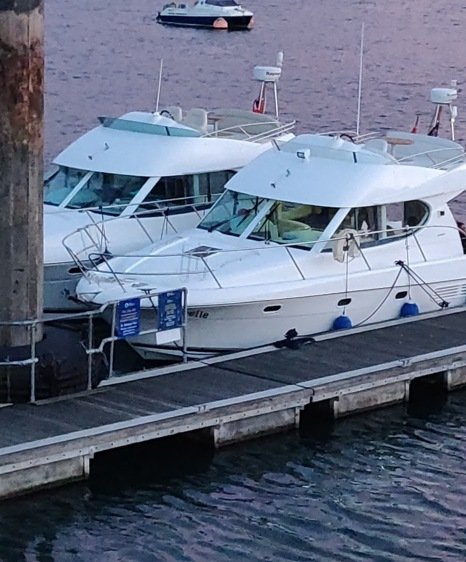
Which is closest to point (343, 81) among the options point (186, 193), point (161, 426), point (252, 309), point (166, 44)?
point (166, 44)

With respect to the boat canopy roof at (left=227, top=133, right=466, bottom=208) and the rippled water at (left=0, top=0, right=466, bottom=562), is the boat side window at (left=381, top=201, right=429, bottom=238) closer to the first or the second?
the boat canopy roof at (left=227, top=133, right=466, bottom=208)

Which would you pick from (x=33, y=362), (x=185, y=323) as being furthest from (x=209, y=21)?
(x=33, y=362)

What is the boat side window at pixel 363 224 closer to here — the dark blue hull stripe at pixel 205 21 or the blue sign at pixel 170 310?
the blue sign at pixel 170 310

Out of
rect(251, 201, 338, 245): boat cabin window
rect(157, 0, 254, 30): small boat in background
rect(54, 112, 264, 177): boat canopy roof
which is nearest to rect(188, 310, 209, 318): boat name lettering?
rect(251, 201, 338, 245): boat cabin window

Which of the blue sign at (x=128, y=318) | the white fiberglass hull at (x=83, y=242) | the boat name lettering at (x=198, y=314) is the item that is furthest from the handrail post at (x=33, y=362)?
the white fiberglass hull at (x=83, y=242)

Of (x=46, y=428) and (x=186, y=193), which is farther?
(x=186, y=193)

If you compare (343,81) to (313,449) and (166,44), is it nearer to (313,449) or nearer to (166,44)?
(166,44)

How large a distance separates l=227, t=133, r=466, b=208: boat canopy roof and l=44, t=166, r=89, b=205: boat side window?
2386 millimetres

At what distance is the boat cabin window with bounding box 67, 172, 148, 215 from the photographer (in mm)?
19750

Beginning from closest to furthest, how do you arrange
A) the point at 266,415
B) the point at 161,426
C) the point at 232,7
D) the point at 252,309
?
1. the point at 161,426
2. the point at 266,415
3. the point at 252,309
4. the point at 232,7

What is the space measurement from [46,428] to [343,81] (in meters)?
35.2

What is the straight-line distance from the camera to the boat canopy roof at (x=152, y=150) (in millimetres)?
19766

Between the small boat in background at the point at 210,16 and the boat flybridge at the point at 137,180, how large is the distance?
44.2 m

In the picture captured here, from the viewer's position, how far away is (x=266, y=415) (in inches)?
607
